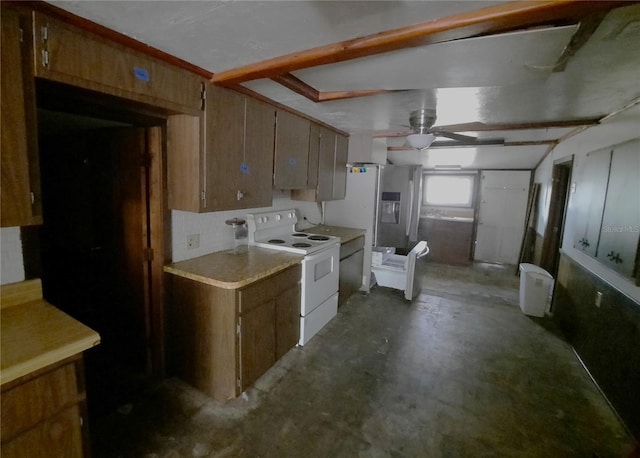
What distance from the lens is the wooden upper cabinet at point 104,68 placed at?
3.85ft

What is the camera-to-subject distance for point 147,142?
2.03m

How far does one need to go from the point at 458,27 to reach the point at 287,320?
7.17ft

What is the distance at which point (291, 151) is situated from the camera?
274cm

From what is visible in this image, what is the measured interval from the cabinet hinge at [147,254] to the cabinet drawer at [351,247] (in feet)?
6.24

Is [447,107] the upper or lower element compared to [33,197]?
upper

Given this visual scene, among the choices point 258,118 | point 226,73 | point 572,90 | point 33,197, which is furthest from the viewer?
point 258,118

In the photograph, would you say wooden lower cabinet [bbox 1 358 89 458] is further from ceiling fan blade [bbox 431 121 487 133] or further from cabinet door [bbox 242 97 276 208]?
ceiling fan blade [bbox 431 121 487 133]

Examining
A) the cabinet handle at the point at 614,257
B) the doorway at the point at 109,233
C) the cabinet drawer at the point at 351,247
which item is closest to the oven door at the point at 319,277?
the cabinet drawer at the point at 351,247

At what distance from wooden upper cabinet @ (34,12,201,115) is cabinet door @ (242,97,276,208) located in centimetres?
53

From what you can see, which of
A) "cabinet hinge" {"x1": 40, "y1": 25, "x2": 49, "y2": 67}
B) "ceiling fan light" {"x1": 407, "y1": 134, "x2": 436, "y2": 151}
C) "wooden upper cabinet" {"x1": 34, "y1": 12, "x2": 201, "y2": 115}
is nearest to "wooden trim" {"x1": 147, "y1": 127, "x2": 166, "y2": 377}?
"wooden upper cabinet" {"x1": 34, "y1": 12, "x2": 201, "y2": 115}

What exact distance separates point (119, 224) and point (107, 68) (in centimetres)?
131

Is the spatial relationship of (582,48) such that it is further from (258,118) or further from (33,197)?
(33,197)

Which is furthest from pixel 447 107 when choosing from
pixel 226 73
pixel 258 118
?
pixel 226 73

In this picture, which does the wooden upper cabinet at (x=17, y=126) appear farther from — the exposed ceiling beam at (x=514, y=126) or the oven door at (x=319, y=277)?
the exposed ceiling beam at (x=514, y=126)
